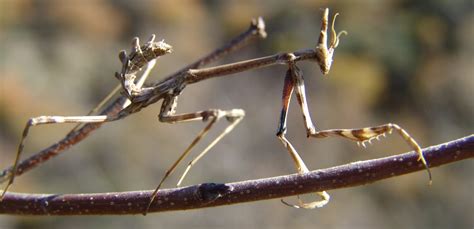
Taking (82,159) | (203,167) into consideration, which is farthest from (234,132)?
(82,159)

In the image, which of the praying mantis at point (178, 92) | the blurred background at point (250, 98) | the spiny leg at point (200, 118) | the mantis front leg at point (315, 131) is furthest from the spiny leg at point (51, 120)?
the blurred background at point (250, 98)

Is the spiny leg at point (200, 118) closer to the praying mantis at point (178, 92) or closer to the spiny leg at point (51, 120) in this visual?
the praying mantis at point (178, 92)

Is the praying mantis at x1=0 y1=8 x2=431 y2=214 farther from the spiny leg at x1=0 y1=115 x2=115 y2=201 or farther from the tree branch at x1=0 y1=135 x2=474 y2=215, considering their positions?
the tree branch at x1=0 y1=135 x2=474 y2=215

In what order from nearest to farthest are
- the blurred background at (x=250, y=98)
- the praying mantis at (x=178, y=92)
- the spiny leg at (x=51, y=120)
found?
1. the spiny leg at (x=51, y=120)
2. the praying mantis at (x=178, y=92)
3. the blurred background at (x=250, y=98)

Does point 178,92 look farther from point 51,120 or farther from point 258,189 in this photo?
point 258,189

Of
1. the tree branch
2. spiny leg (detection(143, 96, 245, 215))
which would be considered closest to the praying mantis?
spiny leg (detection(143, 96, 245, 215))

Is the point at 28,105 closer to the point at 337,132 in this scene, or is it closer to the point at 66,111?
the point at 66,111
